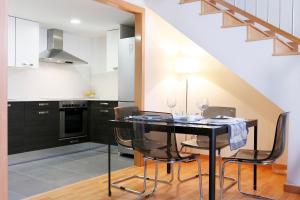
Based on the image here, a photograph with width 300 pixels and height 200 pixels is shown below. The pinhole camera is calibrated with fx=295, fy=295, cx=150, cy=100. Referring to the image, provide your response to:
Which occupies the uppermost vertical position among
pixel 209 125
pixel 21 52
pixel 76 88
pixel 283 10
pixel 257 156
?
pixel 283 10

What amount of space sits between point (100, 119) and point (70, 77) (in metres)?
1.27

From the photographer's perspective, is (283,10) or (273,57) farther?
(283,10)

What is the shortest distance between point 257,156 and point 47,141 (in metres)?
3.52

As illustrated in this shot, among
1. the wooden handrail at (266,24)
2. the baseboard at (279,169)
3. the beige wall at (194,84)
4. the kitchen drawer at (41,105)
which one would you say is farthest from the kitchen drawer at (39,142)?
the baseboard at (279,169)

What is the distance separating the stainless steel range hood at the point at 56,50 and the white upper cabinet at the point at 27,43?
0.29 meters

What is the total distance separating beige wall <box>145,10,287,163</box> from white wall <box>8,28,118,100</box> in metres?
1.76

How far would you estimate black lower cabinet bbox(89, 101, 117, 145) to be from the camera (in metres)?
5.49

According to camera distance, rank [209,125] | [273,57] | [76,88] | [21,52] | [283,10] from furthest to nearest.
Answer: [76,88]
[21,52]
[283,10]
[273,57]
[209,125]

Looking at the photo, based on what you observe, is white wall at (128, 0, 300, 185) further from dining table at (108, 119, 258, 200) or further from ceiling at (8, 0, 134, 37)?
ceiling at (8, 0, 134, 37)

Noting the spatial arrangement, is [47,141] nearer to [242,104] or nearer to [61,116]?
[61,116]

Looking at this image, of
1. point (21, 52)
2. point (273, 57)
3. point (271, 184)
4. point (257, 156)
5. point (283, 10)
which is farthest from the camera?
point (21, 52)

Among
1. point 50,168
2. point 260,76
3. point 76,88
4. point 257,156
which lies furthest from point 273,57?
point 76,88

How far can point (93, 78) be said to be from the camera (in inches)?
261

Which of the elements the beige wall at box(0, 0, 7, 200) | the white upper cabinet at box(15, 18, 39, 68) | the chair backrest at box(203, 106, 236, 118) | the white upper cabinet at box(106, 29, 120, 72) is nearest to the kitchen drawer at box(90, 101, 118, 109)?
the white upper cabinet at box(106, 29, 120, 72)
